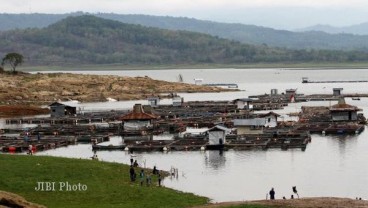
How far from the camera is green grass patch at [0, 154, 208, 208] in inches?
1583

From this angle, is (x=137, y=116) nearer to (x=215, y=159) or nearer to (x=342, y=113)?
(x=215, y=159)

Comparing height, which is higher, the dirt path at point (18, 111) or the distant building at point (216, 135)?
the distant building at point (216, 135)

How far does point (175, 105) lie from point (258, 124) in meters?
40.4

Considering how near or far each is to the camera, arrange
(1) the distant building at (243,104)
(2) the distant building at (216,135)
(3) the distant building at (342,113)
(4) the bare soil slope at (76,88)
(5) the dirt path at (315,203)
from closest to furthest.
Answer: (5) the dirt path at (315,203)
(2) the distant building at (216,135)
(3) the distant building at (342,113)
(1) the distant building at (243,104)
(4) the bare soil slope at (76,88)

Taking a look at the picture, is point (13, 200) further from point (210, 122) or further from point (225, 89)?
point (225, 89)

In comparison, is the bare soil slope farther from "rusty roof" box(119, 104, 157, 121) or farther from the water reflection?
the water reflection

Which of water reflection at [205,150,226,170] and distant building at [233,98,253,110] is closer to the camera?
water reflection at [205,150,226,170]

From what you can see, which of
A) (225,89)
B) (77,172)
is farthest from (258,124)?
(225,89)

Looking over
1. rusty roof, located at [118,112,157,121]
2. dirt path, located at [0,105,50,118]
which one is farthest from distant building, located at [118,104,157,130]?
dirt path, located at [0,105,50,118]

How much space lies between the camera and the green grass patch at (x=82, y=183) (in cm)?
4022

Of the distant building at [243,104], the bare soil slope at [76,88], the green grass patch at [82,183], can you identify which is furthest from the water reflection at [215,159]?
the bare soil slope at [76,88]

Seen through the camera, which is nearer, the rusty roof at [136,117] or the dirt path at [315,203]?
the dirt path at [315,203]

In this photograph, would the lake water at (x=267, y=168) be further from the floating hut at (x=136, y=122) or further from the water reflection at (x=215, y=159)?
the floating hut at (x=136, y=122)

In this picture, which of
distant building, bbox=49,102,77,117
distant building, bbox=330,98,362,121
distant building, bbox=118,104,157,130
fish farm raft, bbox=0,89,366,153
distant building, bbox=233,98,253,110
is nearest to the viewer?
fish farm raft, bbox=0,89,366,153
